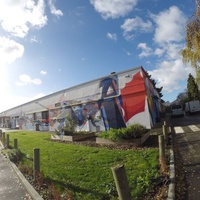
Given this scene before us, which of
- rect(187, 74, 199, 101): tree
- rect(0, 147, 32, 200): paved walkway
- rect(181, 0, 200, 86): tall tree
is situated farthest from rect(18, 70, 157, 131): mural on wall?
rect(187, 74, 199, 101): tree

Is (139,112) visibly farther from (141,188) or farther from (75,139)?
(141,188)

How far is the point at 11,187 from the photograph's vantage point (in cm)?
791

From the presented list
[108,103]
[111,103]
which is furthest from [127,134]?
[108,103]

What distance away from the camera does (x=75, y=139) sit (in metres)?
17.5

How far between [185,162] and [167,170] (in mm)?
1501

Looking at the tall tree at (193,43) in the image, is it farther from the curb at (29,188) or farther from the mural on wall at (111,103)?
the curb at (29,188)

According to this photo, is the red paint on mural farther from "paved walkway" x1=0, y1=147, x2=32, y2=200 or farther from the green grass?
"paved walkway" x1=0, y1=147, x2=32, y2=200

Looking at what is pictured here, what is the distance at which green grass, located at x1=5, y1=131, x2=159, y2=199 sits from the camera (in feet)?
20.9

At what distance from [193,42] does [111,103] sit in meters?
10.5

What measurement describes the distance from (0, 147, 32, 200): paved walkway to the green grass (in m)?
0.97

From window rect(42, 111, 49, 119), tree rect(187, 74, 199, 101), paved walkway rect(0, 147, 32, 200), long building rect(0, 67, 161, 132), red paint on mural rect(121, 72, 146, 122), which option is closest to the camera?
paved walkway rect(0, 147, 32, 200)

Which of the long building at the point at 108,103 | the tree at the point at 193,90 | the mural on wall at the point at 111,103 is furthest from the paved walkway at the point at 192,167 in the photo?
the tree at the point at 193,90

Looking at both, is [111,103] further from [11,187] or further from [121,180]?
[121,180]

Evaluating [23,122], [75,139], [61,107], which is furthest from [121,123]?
[23,122]
